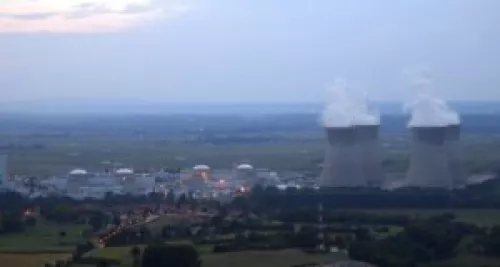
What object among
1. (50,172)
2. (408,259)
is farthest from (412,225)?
(50,172)

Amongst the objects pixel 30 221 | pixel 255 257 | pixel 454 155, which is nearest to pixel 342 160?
pixel 454 155

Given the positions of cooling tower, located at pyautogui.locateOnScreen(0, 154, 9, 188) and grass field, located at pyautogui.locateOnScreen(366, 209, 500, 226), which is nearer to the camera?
grass field, located at pyautogui.locateOnScreen(366, 209, 500, 226)

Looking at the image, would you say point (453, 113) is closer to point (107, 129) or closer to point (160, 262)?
point (160, 262)

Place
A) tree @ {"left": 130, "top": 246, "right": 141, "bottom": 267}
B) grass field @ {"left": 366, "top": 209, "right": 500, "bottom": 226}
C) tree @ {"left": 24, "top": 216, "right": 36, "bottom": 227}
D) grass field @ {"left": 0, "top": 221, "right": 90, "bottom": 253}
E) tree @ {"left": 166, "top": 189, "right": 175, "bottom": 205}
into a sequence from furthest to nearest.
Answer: tree @ {"left": 166, "top": 189, "right": 175, "bottom": 205} < grass field @ {"left": 366, "top": 209, "right": 500, "bottom": 226} < tree @ {"left": 24, "top": 216, "right": 36, "bottom": 227} < grass field @ {"left": 0, "top": 221, "right": 90, "bottom": 253} < tree @ {"left": 130, "top": 246, "right": 141, "bottom": 267}

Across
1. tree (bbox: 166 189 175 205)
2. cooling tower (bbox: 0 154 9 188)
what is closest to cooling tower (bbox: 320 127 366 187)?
tree (bbox: 166 189 175 205)

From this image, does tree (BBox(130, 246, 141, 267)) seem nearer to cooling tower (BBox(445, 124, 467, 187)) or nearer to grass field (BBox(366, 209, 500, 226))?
grass field (BBox(366, 209, 500, 226))

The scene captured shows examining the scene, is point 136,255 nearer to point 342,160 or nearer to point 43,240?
point 43,240
